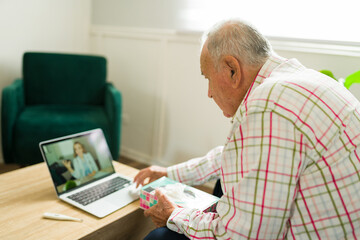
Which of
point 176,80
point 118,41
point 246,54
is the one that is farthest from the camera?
point 118,41

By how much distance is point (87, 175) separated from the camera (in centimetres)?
134

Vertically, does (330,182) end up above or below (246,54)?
below

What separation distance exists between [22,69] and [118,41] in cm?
82

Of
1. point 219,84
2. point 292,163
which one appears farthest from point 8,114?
point 292,163

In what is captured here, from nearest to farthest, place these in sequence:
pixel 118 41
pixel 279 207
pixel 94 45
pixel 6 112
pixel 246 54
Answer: pixel 279 207 < pixel 246 54 < pixel 6 112 < pixel 118 41 < pixel 94 45

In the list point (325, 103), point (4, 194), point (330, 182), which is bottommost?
point (4, 194)

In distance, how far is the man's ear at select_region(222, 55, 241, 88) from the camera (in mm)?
882

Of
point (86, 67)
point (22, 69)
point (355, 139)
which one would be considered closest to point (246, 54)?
point (355, 139)

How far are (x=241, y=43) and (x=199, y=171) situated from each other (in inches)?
25.0

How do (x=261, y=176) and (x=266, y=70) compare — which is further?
(x=266, y=70)

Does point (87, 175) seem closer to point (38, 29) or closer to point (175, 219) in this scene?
point (175, 219)

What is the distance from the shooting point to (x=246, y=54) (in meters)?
0.88

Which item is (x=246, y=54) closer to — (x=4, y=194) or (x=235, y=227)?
(x=235, y=227)

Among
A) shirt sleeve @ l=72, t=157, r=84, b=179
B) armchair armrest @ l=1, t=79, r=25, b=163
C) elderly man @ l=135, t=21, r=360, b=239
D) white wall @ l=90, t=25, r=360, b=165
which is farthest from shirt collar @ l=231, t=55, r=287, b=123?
armchair armrest @ l=1, t=79, r=25, b=163
